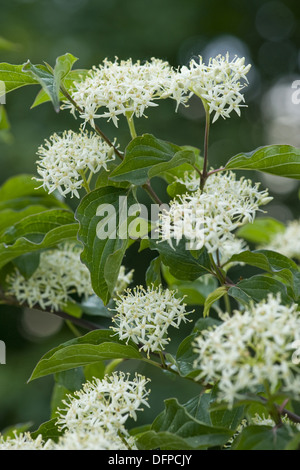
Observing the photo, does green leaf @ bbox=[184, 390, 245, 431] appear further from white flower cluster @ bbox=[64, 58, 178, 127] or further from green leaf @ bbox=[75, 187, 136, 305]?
white flower cluster @ bbox=[64, 58, 178, 127]

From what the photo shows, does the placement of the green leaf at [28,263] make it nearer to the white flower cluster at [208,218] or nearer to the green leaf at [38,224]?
the green leaf at [38,224]

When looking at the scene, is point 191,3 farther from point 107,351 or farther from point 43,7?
point 107,351

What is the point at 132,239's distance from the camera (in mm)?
1168

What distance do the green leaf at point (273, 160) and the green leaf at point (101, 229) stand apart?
0.70 feet

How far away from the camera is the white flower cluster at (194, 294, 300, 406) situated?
0.69 meters

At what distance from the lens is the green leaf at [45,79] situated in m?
0.90

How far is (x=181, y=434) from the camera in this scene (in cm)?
83

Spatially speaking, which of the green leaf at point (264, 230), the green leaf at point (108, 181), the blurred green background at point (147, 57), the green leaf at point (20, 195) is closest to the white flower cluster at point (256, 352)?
the green leaf at point (108, 181)

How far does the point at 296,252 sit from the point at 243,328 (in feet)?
3.55

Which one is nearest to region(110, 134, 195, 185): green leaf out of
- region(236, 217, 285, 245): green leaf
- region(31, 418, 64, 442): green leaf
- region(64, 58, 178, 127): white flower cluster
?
region(64, 58, 178, 127): white flower cluster

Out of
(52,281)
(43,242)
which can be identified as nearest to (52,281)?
(52,281)

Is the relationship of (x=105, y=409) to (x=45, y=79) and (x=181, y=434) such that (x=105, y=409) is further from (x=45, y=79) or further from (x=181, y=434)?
(x=45, y=79)

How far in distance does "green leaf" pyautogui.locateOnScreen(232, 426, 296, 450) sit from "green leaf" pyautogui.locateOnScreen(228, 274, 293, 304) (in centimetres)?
24
